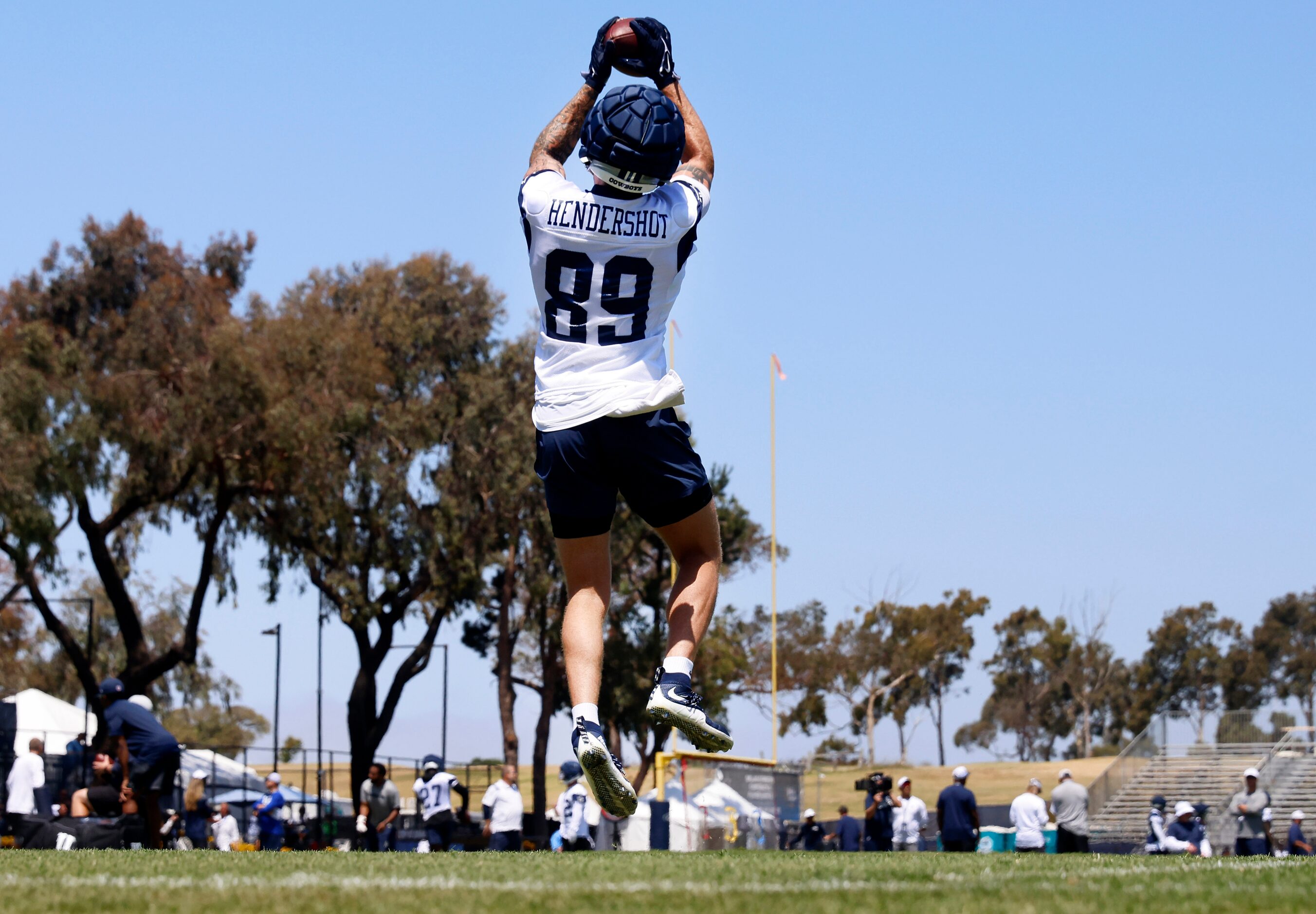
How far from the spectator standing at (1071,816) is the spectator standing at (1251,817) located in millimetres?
2290

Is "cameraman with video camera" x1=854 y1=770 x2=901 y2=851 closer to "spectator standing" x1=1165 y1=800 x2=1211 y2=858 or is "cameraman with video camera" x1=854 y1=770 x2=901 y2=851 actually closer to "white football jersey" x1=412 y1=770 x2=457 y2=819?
"spectator standing" x1=1165 y1=800 x2=1211 y2=858

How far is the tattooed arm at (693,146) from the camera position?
5078 mm

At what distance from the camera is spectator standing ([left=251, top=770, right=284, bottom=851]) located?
18828 millimetres


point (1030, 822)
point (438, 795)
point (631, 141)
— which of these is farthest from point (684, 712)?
point (1030, 822)

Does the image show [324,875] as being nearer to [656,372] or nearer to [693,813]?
[656,372]

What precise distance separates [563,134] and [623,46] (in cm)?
38

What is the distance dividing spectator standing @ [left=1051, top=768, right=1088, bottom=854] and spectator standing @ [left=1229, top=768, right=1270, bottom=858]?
90.1 inches

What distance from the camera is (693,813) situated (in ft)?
85.3

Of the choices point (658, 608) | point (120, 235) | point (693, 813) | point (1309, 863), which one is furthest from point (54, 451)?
point (1309, 863)

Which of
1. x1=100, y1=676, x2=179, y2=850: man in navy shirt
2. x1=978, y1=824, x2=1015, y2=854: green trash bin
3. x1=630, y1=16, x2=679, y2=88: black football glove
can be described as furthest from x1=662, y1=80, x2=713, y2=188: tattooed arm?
x1=978, y1=824, x2=1015, y2=854: green trash bin

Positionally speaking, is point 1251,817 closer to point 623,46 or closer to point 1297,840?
point 1297,840

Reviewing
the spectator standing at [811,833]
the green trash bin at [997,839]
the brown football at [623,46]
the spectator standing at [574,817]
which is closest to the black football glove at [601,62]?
the brown football at [623,46]

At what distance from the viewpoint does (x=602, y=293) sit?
186 inches

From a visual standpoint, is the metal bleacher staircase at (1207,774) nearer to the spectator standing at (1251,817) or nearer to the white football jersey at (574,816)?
the spectator standing at (1251,817)
